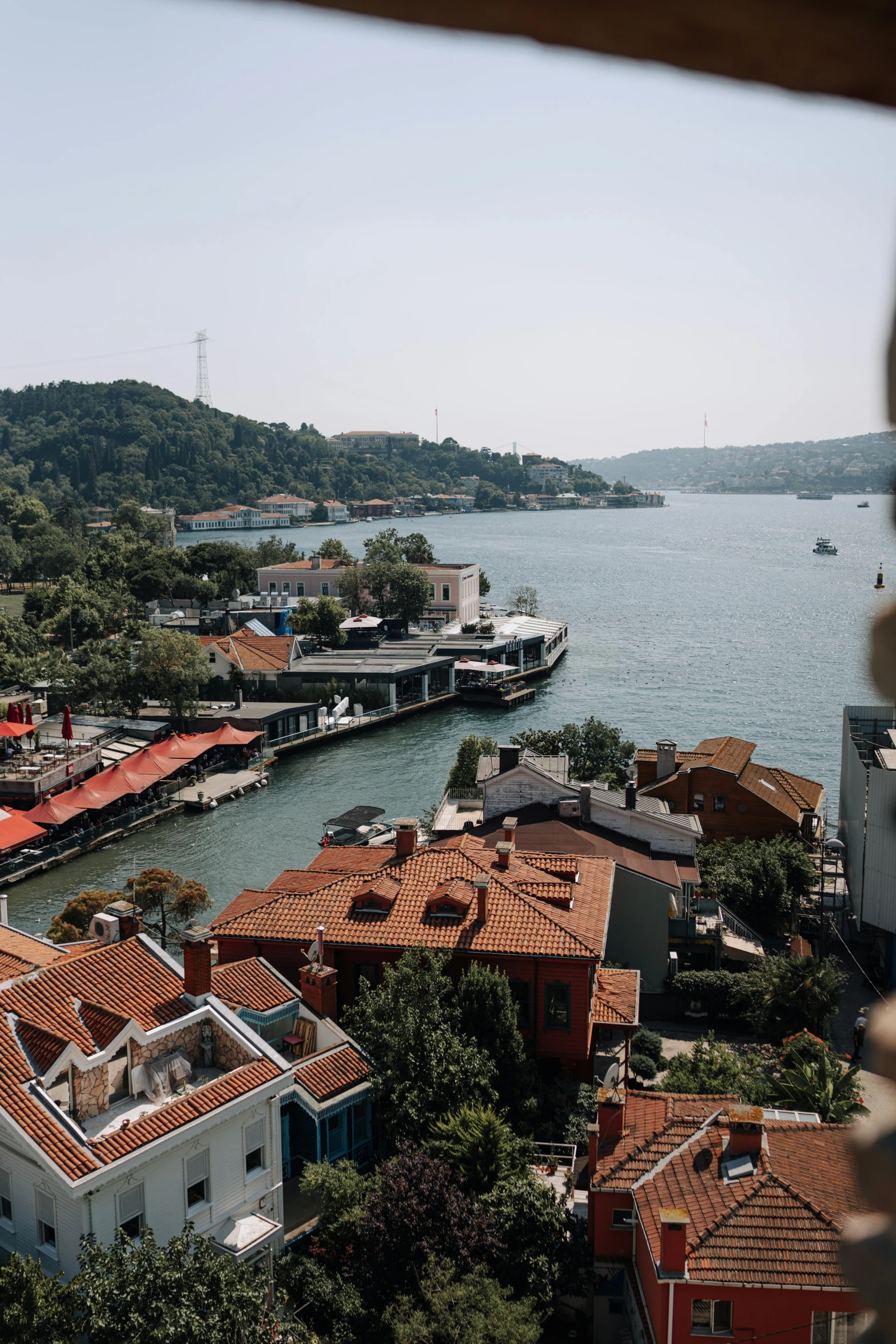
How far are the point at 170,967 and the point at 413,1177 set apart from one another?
3.89 m

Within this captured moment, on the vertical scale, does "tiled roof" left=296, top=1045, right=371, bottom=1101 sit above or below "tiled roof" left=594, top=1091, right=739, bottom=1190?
below

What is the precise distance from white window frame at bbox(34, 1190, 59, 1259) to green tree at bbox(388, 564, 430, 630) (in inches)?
1983

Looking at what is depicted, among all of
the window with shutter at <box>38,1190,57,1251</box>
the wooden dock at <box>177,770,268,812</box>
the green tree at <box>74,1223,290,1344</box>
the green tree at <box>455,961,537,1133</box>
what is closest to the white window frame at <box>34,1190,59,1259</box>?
the window with shutter at <box>38,1190,57,1251</box>

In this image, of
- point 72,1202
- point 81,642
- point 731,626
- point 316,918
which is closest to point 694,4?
point 72,1202

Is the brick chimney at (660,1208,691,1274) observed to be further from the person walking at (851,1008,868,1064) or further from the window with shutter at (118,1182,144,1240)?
the person walking at (851,1008,868,1064)

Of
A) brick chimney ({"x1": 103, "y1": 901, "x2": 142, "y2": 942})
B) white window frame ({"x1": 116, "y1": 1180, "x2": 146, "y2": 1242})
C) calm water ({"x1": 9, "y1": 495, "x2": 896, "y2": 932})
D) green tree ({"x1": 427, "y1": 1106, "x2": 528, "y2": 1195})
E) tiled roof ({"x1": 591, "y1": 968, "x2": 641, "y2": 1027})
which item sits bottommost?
calm water ({"x1": 9, "y1": 495, "x2": 896, "y2": 932})

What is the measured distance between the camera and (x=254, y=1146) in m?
12.7

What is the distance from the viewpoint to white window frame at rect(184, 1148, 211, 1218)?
11875 mm

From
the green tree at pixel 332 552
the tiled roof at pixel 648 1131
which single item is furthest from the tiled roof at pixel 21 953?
the green tree at pixel 332 552

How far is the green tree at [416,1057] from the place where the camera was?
14188 millimetres

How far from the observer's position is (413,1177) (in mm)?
12297

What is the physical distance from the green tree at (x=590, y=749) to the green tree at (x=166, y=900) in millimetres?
12935

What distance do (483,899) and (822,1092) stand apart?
530 cm

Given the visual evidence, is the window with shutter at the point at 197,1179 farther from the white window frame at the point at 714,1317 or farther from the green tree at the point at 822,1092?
the green tree at the point at 822,1092
